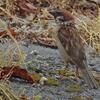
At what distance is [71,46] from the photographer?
202 inches

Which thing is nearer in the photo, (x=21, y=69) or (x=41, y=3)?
(x=21, y=69)

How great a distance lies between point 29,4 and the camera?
321 inches

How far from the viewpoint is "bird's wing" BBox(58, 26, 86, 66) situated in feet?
16.5

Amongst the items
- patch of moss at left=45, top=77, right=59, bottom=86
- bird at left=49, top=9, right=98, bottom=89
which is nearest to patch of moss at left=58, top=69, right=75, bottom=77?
bird at left=49, top=9, right=98, bottom=89

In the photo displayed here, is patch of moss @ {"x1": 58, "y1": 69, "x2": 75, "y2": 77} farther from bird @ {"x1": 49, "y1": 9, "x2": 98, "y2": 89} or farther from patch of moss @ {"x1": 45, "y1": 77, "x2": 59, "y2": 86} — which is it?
patch of moss @ {"x1": 45, "y1": 77, "x2": 59, "y2": 86}

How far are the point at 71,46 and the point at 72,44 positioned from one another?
1.2 inches

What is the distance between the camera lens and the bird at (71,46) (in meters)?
5.00

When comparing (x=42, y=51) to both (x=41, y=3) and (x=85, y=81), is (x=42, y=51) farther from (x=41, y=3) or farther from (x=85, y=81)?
(x=41, y=3)

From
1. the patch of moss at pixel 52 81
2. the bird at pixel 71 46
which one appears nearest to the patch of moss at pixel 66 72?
the bird at pixel 71 46

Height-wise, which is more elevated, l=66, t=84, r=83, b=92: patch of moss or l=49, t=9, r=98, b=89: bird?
l=49, t=9, r=98, b=89: bird

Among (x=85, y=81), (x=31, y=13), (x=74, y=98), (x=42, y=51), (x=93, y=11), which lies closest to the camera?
(x=74, y=98)

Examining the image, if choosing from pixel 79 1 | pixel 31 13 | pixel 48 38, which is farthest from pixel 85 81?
pixel 79 1

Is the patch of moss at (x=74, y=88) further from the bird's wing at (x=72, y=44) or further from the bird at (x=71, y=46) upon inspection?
the bird's wing at (x=72, y=44)

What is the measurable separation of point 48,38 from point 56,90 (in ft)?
6.66
